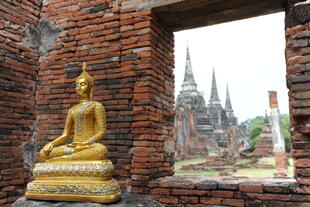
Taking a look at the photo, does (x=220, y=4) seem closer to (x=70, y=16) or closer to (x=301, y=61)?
(x=301, y=61)

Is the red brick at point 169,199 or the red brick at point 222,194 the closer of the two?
the red brick at point 222,194

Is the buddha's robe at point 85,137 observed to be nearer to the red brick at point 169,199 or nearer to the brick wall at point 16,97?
the red brick at point 169,199

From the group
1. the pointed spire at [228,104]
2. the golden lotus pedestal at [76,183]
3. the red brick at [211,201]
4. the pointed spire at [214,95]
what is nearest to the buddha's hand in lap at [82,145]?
the golden lotus pedestal at [76,183]

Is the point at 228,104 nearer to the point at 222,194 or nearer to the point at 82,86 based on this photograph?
the point at 222,194

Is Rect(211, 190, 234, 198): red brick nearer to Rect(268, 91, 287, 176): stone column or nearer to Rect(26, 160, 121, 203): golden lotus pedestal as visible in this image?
Rect(26, 160, 121, 203): golden lotus pedestal

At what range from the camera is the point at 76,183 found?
2789mm

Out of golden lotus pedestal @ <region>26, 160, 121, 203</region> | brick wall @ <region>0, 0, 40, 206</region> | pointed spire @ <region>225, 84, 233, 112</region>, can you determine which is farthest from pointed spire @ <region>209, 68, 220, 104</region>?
golden lotus pedestal @ <region>26, 160, 121, 203</region>

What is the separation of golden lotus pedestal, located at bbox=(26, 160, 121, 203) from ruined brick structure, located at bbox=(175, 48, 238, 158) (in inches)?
692

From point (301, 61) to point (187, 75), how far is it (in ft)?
98.9

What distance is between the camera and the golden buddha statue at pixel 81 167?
2.74 metres

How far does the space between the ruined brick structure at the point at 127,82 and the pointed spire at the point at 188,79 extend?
2773 cm

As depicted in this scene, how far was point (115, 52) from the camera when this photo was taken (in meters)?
4.24

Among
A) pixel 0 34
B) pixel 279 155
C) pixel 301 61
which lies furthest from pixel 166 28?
pixel 279 155

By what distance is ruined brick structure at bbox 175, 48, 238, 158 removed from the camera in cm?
2158
